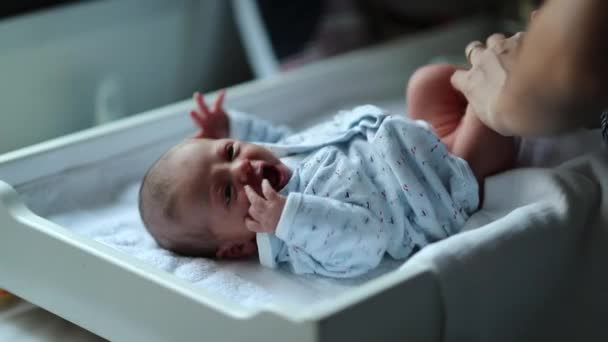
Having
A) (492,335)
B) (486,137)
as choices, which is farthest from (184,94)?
(492,335)

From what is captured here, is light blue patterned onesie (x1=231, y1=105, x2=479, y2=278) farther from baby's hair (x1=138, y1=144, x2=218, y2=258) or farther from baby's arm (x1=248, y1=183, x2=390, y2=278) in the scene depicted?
baby's hair (x1=138, y1=144, x2=218, y2=258)

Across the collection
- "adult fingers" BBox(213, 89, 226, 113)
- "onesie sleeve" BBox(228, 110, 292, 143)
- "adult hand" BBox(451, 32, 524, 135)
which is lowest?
"onesie sleeve" BBox(228, 110, 292, 143)

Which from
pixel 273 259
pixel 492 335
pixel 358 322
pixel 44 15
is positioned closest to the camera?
pixel 358 322

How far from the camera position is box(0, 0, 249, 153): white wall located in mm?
1637

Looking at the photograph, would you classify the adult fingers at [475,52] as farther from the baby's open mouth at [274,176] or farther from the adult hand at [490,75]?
the baby's open mouth at [274,176]

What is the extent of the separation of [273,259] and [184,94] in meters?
0.95

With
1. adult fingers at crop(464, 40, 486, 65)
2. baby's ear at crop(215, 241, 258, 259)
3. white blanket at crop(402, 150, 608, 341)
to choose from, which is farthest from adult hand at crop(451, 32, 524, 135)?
baby's ear at crop(215, 241, 258, 259)

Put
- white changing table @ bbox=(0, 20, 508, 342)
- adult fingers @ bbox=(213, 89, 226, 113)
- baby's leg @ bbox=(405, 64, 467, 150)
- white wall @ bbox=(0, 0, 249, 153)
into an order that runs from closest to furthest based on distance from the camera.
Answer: white changing table @ bbox=(0, 20, 508, 342) → baby's leg @ bbox=(405, 64, 467, 150) → adult fingers @ bbox=(213, 89, 226, 113) → white wall @ bbox=(0, 0, 249, 153)

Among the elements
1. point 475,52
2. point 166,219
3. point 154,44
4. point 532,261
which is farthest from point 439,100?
point 154,44

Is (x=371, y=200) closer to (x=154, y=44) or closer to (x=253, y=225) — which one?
(x=253, y=225)

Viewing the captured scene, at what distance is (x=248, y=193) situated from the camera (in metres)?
1.08

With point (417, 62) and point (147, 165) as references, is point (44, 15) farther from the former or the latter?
point (417, 62)

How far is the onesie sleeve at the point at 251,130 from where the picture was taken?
1407 mm

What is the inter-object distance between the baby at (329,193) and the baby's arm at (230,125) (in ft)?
0.60
